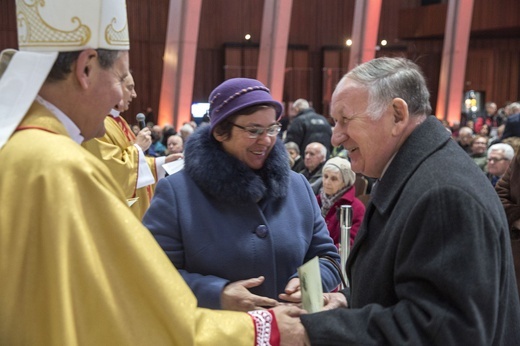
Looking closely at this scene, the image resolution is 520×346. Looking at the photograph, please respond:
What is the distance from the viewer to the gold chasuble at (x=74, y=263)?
4.75 ft

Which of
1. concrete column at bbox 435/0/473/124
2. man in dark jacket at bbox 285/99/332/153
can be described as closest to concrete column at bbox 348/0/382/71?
concrete column at bbox 435/0/473/124

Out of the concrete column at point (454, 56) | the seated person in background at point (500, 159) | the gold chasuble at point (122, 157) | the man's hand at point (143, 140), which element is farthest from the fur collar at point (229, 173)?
the concrete column at point (454, 56)

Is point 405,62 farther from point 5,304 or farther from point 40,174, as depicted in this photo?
point 5,304

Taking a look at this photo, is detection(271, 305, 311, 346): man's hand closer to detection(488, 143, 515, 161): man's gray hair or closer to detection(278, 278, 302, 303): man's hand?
detection(278, 278, 302, 303): man's hand

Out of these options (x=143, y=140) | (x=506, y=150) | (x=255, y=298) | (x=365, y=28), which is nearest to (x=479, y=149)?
(x=506, y=150)

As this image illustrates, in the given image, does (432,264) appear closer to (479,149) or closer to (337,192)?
(337,192)

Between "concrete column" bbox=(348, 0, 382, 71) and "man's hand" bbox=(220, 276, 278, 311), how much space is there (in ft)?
47.1

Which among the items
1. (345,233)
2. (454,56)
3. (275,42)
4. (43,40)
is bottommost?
(345,233)

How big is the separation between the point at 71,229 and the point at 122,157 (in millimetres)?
2882

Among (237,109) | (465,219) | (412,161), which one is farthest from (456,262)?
(237,109)

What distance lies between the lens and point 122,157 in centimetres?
430

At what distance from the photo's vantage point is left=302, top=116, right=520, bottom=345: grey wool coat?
57.6 inches

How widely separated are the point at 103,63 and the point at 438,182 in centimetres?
92

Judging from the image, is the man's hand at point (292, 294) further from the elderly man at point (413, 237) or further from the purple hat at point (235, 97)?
the purple hat at point (235, 97)
